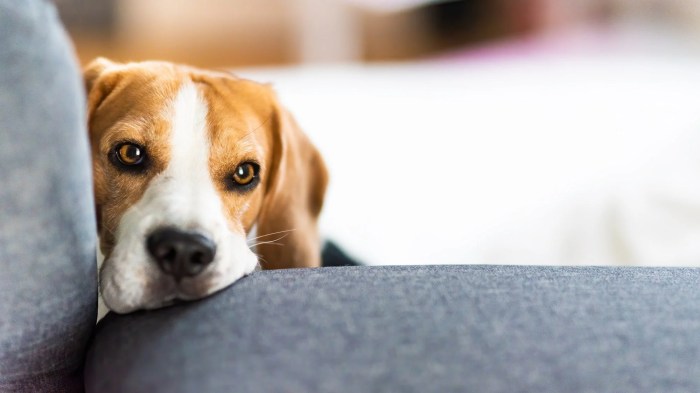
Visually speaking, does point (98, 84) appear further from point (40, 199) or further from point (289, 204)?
point (40, 199)

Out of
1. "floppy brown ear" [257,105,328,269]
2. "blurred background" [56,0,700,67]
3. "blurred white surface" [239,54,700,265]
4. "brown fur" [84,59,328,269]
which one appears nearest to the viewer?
"brown fur" [84,59,328,269]

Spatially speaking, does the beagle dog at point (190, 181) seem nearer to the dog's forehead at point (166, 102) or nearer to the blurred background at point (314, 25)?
the dog's forehead at point (166, 102)

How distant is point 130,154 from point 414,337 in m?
0.67

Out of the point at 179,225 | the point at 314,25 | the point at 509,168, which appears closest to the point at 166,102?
the point at 179,225

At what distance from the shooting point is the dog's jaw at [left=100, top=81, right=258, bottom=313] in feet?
3.41

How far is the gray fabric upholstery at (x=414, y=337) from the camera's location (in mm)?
838

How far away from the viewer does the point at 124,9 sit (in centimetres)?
687

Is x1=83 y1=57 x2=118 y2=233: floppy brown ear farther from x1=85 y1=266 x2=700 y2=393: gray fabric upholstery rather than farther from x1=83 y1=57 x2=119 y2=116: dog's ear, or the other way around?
x1=85 y1=266 x2=700 y2=393: gray fabric upholstery

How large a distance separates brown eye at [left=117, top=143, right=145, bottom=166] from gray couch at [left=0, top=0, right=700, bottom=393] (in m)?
0.35

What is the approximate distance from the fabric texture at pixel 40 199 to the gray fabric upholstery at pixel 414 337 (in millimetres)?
78

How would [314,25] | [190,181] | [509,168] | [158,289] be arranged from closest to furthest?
[158,289], [190,181], [509,168], [314,25]

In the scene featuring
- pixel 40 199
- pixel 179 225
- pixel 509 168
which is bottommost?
pixel 509 168

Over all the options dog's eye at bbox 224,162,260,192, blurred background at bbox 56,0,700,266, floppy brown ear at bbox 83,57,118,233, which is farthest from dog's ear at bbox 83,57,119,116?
blurred background at bbox 56,0,700,266

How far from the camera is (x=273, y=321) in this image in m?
0.90
